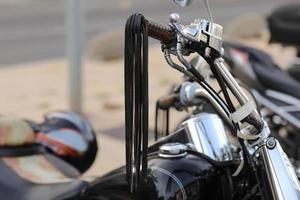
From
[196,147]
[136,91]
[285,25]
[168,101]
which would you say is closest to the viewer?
[136,91]

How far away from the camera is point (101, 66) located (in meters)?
10.0

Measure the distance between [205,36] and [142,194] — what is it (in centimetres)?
50

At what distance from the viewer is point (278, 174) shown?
71.9 inches

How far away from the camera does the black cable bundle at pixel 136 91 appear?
172 centimetres

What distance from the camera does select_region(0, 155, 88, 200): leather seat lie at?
2389 mm

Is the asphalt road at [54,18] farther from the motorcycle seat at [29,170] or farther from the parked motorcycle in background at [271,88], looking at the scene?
the motorcycle seat at [29,170]

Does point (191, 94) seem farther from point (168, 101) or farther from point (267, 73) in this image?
point (267, 73)

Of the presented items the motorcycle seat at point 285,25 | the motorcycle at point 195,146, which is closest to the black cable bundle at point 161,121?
the motorcycle at point 195,146

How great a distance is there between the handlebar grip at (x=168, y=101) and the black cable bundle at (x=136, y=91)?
79 centimetres

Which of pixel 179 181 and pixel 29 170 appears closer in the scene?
pixel 179 181

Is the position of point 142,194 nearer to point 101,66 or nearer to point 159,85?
point 159,85

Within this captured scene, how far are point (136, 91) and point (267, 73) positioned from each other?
2.54 metres

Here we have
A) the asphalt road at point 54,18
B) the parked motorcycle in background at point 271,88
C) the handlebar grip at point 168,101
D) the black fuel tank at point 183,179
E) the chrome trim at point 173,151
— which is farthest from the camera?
the asphalt road at point 54,18

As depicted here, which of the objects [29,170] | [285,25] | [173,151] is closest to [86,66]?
[285,25]
